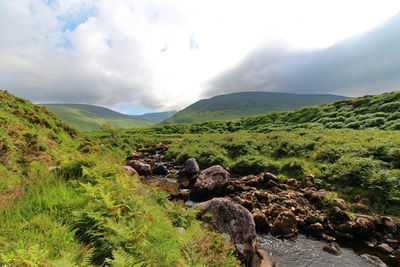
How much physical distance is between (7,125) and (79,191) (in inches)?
347

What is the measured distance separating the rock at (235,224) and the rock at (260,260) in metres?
0.15

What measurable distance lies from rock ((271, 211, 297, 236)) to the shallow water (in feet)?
1.17

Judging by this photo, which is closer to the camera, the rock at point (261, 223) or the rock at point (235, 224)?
the rock at point (235, 224)

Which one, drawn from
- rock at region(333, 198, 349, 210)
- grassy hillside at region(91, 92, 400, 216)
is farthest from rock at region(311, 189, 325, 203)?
grassy hillside at region(91, 92, 400, 216)

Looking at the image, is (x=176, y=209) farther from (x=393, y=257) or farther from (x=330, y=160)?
(x=330, y=160)

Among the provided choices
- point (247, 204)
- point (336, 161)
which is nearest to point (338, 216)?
point (247, 204)

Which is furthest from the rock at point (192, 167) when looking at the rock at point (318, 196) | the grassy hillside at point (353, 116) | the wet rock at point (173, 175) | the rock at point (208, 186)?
the grassy hillside at point (353, 116)

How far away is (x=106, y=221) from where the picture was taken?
3219 mm

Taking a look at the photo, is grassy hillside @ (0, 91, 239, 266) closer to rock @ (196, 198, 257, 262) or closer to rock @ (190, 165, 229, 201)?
rock @ (196, 198, 257, 262)

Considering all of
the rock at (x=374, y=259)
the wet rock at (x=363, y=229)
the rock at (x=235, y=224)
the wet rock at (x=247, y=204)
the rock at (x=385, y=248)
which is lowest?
the rock at (x=374, y=259)

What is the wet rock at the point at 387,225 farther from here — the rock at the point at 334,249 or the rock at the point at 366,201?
the rock at the point at 334,249

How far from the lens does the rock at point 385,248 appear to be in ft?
20.6

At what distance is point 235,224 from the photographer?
21.7ft

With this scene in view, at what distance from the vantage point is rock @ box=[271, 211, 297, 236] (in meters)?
7.69
